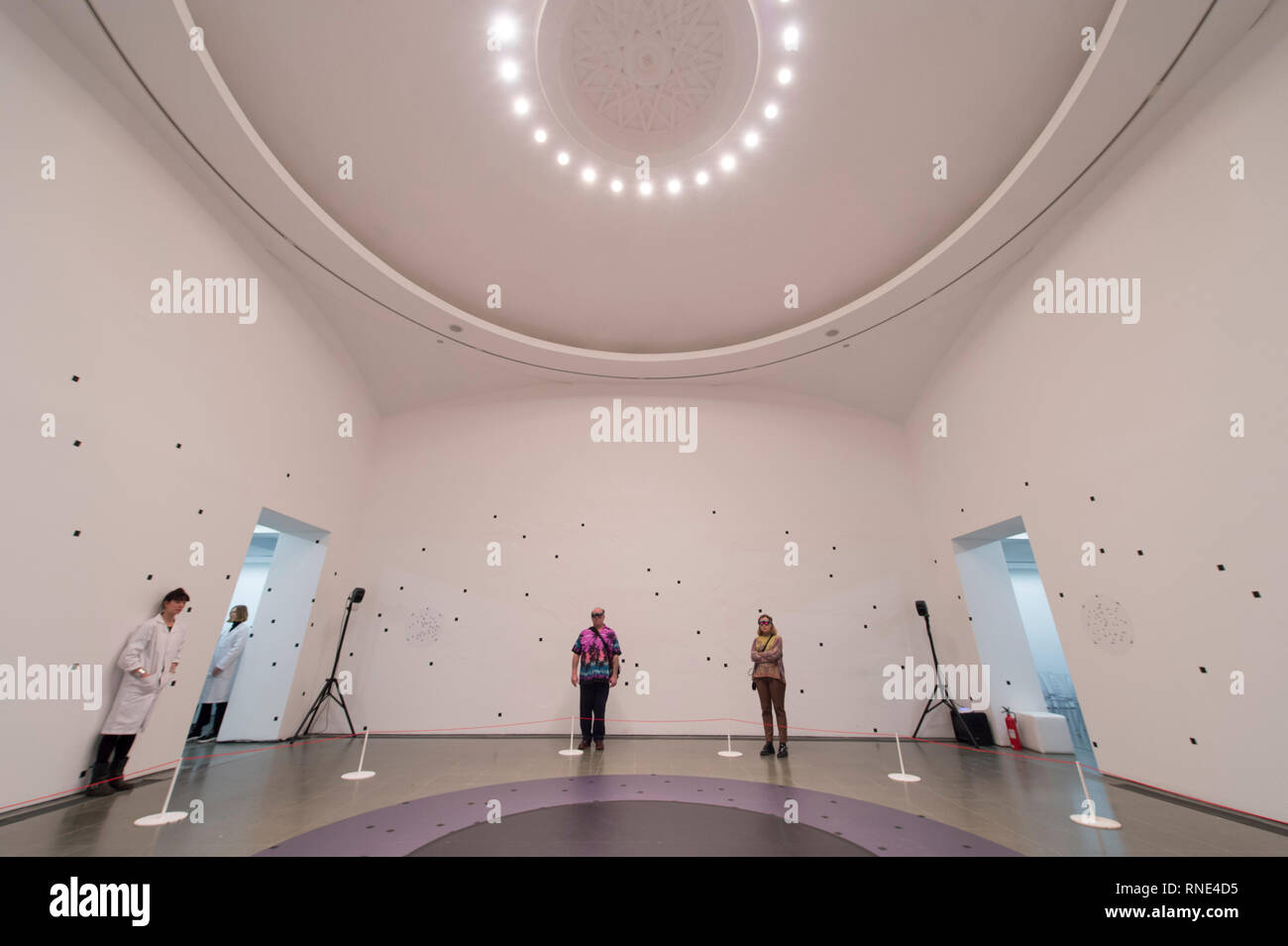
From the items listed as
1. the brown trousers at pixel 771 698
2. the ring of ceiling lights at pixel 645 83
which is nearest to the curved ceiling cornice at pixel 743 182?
the ring of ceiling lights at pixel 645 83

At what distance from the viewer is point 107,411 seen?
3.62 meters

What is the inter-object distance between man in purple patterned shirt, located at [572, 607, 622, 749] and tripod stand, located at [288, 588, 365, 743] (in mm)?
2899

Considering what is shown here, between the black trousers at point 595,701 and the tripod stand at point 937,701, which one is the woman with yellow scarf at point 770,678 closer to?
the black trousers at point 595,701

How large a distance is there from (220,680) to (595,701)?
467 cm

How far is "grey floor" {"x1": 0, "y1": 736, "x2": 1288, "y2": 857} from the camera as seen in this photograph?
8.74 ft

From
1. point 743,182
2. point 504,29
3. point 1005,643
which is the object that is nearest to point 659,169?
point 743,182

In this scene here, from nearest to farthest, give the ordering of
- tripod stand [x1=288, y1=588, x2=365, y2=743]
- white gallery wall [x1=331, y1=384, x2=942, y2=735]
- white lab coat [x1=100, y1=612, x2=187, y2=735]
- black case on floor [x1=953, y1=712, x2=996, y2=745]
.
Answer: white lab coat [x1=100, y1=612, x2=187, y2=735] → black case on floor [x1=953, y1=712, x2=996, y2=745] → tripod stand [x1=288, y1=588, x2=365, y2=743] → white gallery wall [x1=331, y1=384, x2=942, y2=735]

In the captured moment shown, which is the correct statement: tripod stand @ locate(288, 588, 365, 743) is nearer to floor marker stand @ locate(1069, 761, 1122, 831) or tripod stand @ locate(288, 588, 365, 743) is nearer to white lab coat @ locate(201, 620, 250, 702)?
white lab coat @ locate(201, 620, 250, 702)

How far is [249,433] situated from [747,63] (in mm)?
5669

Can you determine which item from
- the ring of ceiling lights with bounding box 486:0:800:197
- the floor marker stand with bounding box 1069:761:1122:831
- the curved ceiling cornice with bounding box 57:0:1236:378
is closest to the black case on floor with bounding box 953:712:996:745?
the floor marker stand with bounding box 1069:761:1122:831

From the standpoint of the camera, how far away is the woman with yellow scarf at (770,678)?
5.03m

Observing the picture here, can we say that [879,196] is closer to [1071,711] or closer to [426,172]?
[426,172]

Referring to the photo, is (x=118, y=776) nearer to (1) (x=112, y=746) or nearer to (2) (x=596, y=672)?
(1) (x=112, y=746)
